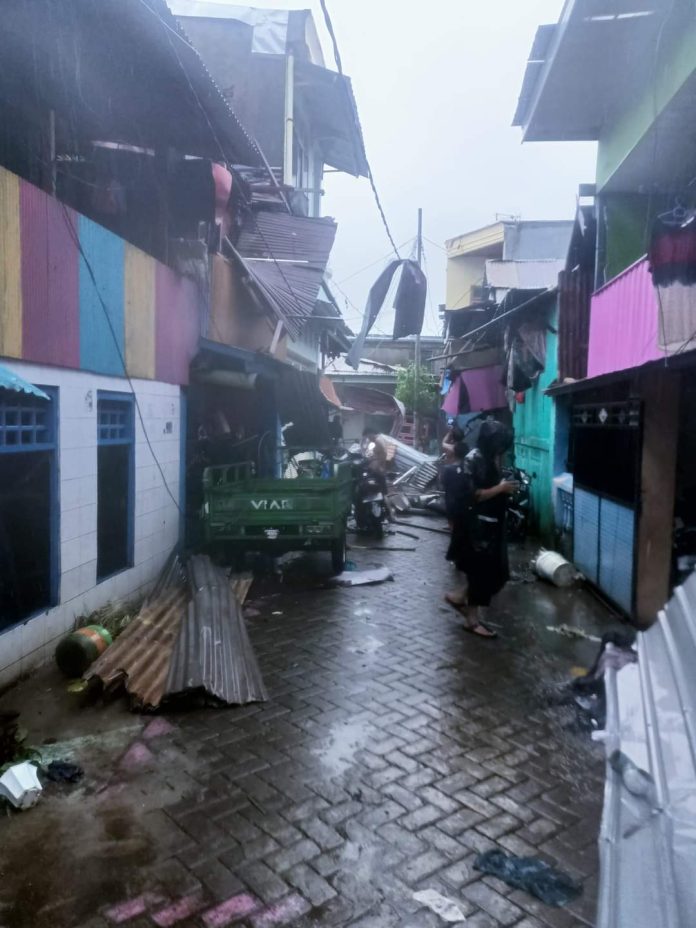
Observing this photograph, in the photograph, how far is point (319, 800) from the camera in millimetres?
3713

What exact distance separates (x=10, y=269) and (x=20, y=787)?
3550 millimetres

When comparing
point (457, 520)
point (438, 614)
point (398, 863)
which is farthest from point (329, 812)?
point (438, 614)

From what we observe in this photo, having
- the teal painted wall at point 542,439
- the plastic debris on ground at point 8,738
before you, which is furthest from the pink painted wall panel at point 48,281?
the teal painted wall at point 542,439

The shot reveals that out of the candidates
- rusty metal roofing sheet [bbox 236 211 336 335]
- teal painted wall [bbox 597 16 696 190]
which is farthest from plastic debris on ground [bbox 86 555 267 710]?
teal painted wall [bbox 597 16 696 190]

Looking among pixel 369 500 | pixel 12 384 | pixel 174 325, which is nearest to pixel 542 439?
pixel 369 500

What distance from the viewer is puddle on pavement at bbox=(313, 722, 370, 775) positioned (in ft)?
13.5

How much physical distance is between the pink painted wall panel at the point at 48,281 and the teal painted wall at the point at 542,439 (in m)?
7.85

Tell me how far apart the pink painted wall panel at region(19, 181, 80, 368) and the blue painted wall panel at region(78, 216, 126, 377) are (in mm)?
157

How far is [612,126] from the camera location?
29.1 ft

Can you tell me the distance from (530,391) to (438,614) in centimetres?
786

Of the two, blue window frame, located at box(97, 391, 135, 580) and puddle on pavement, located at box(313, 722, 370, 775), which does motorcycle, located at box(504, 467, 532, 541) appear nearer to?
blue window frame, located at box(97, 391, 135, 580)

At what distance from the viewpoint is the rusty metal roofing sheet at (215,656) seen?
4918mm

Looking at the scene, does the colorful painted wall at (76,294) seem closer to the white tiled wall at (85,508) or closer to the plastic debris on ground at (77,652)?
the white tiled wall at (85,508)

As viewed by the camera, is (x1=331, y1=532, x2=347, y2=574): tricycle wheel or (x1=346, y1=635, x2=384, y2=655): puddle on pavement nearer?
(x1=346, y1=635, x2=384, y2=655): puddle on pavement
